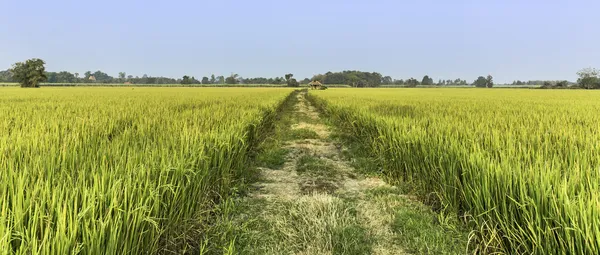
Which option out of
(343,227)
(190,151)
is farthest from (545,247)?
(190,151)

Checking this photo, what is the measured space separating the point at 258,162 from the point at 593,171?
414 centimetres

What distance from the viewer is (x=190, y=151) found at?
2.51m

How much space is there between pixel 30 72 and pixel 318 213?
79578 mm

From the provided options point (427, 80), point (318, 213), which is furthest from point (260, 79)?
point (318, 213)

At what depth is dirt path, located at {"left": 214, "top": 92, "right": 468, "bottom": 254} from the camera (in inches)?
91.2

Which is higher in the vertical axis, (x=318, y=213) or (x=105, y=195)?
(x=105, y=195)

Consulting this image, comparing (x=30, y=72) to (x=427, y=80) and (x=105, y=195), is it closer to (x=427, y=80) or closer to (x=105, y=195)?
(x=105, y=195)

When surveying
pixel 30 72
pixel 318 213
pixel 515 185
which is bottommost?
pixel 318 213

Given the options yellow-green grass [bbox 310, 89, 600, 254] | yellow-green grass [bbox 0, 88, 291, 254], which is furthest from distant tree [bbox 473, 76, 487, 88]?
yellow-green grass [bbox 0, 88, 291, 254]

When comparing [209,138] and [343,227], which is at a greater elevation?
[209,138]

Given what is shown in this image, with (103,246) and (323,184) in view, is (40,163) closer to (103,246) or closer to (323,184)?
(103,246)

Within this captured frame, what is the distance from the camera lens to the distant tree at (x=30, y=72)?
58.5 m

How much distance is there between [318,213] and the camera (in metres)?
2.83

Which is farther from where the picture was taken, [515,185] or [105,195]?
[515,185]
